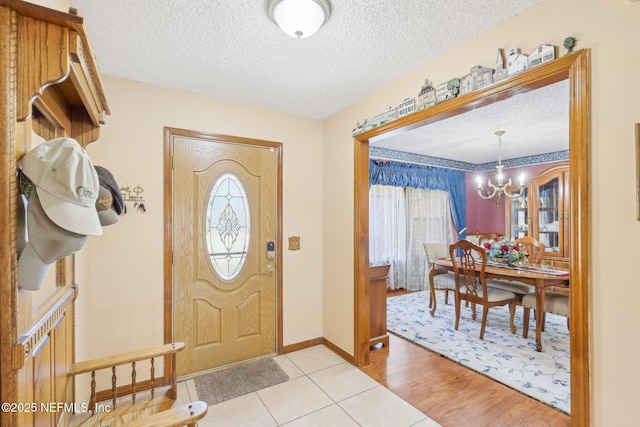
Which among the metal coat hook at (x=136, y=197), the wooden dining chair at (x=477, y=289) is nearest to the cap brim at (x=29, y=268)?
the metal coat hook at (x=136, y=197)

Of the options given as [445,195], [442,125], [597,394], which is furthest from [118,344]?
[445,195]

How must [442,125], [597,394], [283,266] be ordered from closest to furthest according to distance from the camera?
[597,394]
[283,266]
[442,125]

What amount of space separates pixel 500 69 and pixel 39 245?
2.12 m

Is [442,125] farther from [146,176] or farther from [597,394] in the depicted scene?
[146,176]

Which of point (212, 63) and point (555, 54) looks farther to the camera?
point (212, 63)

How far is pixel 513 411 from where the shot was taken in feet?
6.70

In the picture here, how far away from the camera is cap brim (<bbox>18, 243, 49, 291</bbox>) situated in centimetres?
81

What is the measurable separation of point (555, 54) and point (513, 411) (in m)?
2.24

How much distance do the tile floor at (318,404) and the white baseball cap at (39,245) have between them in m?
1.61

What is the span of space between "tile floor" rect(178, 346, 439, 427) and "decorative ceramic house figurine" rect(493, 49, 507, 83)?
2155 mm

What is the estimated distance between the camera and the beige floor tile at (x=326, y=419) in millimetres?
1914

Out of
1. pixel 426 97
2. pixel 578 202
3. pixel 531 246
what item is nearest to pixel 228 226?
pixel 426 97

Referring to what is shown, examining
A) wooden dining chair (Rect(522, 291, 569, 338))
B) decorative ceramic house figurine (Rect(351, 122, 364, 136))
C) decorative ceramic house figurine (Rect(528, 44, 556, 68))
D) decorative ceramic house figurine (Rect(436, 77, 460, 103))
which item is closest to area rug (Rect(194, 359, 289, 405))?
decorative ceramic house figurine (Rect(351, 122, 364, 136))

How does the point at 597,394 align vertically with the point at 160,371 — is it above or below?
above
